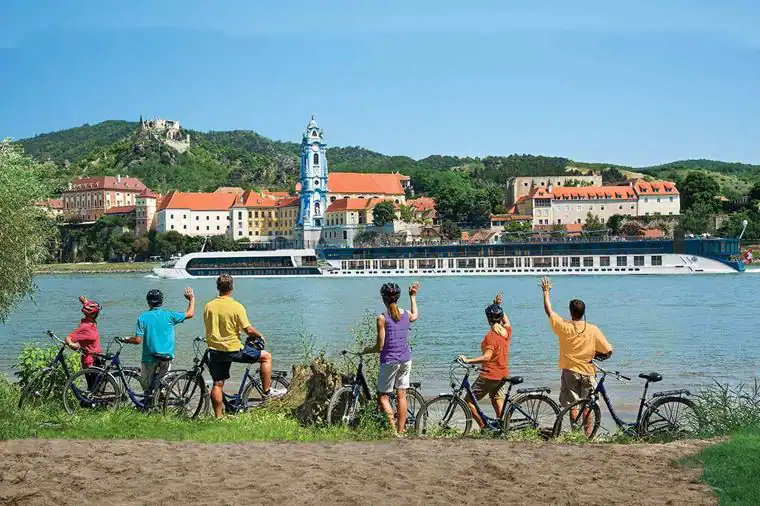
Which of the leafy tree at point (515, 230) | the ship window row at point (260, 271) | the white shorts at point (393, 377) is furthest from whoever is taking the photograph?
the leafy tree at point (515, 230)

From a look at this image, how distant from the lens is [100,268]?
340 ft

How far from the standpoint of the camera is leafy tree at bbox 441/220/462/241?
107m

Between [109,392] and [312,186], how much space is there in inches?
4174

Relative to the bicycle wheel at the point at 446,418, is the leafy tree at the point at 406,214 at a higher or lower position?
higher

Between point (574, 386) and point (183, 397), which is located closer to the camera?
point (574, 386)

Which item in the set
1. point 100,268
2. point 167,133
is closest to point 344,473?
point 100,268

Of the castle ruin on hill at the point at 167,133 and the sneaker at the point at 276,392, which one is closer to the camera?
the sneaker at the point at 276,392

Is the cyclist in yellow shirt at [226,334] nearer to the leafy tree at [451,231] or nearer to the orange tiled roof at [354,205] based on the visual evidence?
the leafy tree at [451,231]

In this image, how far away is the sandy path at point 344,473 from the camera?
5262 mm

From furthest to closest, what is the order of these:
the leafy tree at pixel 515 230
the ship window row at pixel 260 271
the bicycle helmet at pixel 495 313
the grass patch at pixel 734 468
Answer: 1. the leafy tree at pixel 515 230
2. the ship window row at pixel 260 271
3. the bicycle helmet at pixel 495 313
4. the grass patch at pixel 734 468

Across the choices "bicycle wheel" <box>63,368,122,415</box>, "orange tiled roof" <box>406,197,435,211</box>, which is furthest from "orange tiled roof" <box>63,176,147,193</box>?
"bicycle wheel" <box>63,368,122,415</box>

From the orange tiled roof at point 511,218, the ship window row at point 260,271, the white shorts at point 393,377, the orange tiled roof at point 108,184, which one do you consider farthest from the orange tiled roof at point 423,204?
the white shorts at point 393,377

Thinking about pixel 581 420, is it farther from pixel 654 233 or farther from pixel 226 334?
pixel 654 233

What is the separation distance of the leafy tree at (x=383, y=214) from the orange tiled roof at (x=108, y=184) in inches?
1904
